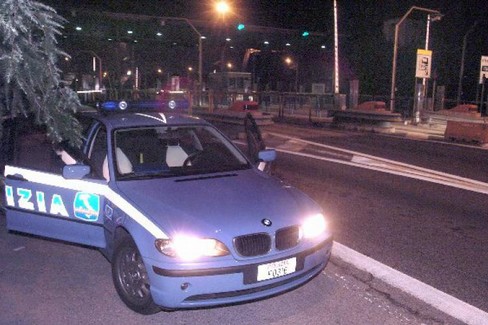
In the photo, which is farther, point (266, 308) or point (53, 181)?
point (53, 181)

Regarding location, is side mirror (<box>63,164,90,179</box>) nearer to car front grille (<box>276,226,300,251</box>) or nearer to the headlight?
the headlight

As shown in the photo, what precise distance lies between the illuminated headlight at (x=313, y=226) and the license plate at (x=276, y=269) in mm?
290

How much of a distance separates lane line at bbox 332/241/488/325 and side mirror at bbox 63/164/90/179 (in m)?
2.89

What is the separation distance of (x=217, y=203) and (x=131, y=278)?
96 cm

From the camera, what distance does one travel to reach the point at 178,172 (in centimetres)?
531

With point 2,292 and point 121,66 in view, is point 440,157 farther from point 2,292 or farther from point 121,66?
point 121,66

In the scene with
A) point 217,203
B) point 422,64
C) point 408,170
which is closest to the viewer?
point 217,203

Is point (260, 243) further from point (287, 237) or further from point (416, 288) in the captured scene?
point (416, 288)

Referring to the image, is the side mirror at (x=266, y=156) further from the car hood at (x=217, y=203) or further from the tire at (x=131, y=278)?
the tire at (x=131, y=278)

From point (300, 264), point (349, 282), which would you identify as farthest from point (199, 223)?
point (349, 282)

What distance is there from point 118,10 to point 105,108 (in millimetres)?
48664

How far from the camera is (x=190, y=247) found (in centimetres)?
401

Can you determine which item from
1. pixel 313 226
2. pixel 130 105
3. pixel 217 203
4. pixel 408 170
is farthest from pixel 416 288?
pixel 408 170

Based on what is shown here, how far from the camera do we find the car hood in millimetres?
4172
